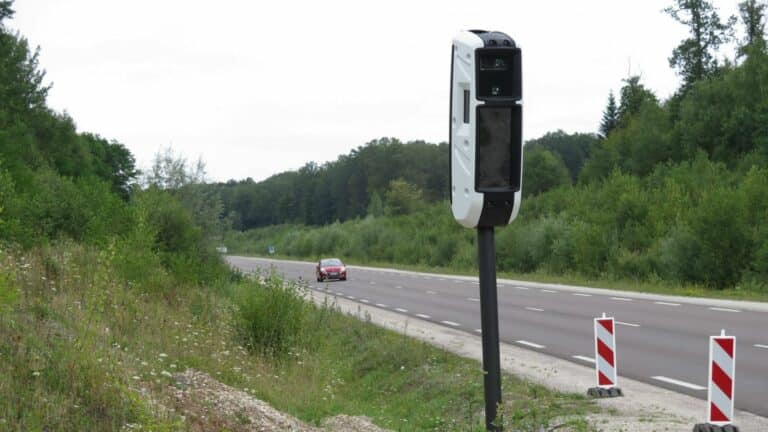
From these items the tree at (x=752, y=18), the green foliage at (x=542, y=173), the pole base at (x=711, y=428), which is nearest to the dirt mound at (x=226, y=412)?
the pole base at (x=711, y=428)

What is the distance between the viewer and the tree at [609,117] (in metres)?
102

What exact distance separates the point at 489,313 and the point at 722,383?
2841 millimetres

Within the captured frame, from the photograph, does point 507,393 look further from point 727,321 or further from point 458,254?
point 458,254

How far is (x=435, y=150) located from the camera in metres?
145

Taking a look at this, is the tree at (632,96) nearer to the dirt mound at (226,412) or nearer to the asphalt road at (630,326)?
the asphalt road at (630,326)

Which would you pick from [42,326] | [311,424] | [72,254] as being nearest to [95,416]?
[42,326]

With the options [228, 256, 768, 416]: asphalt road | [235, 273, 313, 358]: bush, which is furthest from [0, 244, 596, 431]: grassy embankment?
[228, 256, 768, 416]: asphalt road

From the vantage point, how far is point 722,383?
7.27 m

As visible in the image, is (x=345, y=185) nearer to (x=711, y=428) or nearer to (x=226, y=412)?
(x=226, y=412)

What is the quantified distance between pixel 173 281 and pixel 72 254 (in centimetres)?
377

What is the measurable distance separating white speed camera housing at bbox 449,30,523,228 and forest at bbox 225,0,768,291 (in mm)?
23348

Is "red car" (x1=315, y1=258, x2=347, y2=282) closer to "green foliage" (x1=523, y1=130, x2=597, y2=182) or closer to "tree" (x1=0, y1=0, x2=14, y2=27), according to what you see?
"tree" (x1=0, y1=0, x2=14, y2=27)

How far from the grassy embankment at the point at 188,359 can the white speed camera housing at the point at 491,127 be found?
2.21 m

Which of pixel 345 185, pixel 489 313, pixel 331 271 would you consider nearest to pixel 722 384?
pixel 489 313
